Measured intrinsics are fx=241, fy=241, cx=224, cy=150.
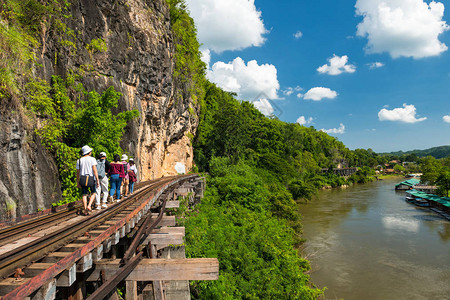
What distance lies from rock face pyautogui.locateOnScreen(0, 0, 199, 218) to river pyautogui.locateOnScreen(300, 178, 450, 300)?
1513 cm

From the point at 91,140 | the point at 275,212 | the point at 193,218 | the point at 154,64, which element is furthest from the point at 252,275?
the point at 154,64

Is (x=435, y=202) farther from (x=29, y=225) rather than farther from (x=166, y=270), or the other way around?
(x=29, y=225)

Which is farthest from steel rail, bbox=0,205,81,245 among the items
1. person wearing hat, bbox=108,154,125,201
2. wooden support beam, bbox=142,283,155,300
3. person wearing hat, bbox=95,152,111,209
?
wooden support beam, bbox=142,283,155,300

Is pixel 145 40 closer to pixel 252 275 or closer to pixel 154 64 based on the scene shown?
pixel 154 64

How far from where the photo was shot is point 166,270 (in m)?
4.59

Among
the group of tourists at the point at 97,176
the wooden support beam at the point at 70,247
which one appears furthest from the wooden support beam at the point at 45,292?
the group of tourists at the point at 97,176

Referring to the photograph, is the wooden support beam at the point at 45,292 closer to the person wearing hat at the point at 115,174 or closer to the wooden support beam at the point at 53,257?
the wooden support beam at the point at 53,257

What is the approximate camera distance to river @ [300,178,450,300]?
47.0 feet

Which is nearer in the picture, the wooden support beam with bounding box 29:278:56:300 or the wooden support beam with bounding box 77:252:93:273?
the wooden support beam with bounding box 29:278:56:300

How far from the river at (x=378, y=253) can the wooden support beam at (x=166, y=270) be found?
39.6 ft

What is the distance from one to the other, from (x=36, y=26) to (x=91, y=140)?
209 inches

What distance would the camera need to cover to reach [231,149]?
Answer: 3747 cm

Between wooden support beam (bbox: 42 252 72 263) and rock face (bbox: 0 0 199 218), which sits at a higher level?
rock face (bbox: 0 0 199 218)

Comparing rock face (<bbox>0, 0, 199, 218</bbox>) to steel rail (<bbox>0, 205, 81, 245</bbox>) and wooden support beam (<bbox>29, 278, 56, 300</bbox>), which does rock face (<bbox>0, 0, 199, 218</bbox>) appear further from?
wooden support beam (<bbox>29, 278, 56, 300</bbox>)
